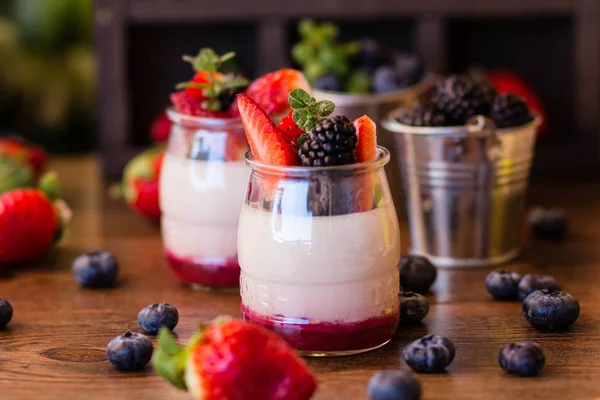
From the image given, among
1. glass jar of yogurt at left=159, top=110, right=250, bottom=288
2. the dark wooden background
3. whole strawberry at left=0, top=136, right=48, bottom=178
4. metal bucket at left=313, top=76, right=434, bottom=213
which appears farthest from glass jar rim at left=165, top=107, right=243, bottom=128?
the dark wooden background

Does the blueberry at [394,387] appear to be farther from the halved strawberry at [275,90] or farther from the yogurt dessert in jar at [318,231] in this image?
the halved strawberry at [275,90]

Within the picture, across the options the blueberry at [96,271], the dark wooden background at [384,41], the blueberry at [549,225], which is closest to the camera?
the blueberry at [96,271]

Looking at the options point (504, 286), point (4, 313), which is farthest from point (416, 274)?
point (4, 313)

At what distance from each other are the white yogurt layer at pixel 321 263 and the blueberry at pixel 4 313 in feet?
1.17

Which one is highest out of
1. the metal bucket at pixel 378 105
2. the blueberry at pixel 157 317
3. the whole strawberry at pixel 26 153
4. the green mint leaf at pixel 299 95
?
the green mint leaf at pixel 299 95

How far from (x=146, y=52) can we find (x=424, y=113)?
A: 0.90 meters

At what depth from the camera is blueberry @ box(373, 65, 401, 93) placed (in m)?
1.78

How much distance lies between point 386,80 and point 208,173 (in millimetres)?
535

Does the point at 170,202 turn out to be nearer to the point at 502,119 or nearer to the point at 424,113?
the point at 424,113

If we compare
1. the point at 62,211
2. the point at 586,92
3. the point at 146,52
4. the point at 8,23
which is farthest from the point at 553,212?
the point at 8,23

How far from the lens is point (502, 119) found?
1491 millimetres

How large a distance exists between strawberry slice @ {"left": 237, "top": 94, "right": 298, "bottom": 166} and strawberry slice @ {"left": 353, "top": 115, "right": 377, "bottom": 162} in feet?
0.25

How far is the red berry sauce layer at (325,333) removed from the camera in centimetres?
111

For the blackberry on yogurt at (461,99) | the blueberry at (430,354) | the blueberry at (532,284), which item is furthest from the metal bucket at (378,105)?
the blueberry at (430,354)
